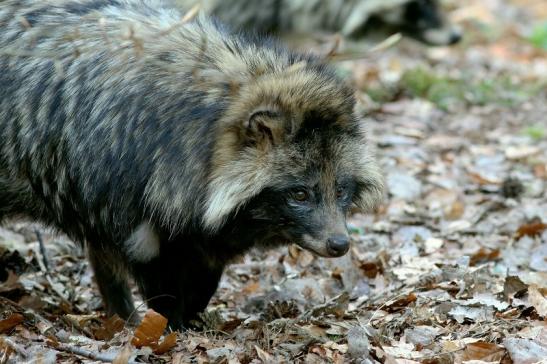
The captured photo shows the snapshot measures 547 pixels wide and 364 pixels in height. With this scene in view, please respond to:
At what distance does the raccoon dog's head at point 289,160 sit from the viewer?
14.8ft

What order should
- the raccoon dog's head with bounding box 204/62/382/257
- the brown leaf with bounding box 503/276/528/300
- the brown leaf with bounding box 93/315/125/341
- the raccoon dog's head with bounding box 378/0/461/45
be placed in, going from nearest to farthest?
the raccoon dog's head with bounding box 204/62/382/257 → the brown leaf with bounding box 93/315/125/341 → the brown leaf with bounding box 503/276/528/300 → the raccoon dog's head with bounding box 378/0/461/45

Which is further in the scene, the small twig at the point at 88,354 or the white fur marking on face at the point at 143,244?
the white fur marking on face at the point at 143,244

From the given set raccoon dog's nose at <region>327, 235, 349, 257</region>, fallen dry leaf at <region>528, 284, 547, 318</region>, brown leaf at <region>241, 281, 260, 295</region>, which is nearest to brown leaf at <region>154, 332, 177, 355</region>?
raccoon dog's nose at <region>327, 235, 349, 257</region>

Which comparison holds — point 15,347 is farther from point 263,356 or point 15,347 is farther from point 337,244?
point 337,244

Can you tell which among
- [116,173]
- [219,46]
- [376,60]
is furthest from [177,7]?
[376,60]

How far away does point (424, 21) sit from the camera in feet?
40.1

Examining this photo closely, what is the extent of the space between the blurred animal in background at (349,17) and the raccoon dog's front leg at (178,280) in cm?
595

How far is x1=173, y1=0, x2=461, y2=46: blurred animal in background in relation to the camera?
35.9ft

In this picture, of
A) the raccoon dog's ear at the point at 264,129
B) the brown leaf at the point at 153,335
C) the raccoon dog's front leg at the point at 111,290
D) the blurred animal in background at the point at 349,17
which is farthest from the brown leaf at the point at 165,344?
the blurred animal in background at the point at 349,17

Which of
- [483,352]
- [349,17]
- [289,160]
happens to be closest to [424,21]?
[349,17]

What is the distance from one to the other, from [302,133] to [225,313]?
1640 millimetres

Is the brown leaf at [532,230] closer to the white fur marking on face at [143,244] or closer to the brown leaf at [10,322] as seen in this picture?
the white fur marking on face at [143,244]

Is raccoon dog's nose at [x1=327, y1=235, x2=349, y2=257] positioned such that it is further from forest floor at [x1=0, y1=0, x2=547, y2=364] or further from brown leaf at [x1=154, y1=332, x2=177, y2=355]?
brown leaf at [x1=154, y1=332, x2=177, y2=355]

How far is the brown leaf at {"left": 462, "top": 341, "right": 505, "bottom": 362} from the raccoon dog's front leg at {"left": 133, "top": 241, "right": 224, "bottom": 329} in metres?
1.49
